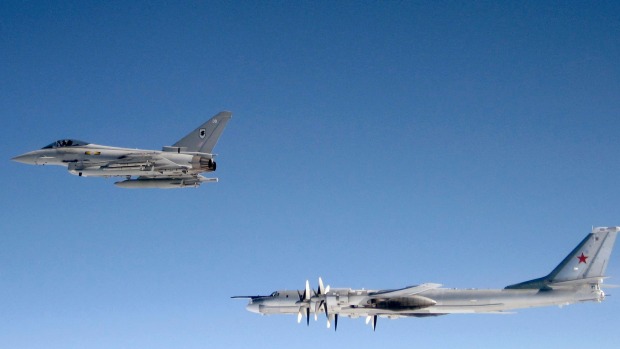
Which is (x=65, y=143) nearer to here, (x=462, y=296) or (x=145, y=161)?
(x=145, y=161)

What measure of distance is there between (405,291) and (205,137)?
1047 inches

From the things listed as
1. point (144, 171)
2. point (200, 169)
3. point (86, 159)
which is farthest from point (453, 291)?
point (86, 159)

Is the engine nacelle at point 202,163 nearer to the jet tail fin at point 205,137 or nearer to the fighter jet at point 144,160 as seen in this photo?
the fighter jet at point 144,160

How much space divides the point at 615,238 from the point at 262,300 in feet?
113

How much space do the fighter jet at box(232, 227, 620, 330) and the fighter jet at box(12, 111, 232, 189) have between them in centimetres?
1442

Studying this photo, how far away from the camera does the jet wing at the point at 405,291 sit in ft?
225

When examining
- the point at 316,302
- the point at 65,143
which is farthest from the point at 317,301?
the point at 65,143

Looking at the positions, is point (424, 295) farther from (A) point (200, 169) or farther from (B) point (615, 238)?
(A) point (200, 169)

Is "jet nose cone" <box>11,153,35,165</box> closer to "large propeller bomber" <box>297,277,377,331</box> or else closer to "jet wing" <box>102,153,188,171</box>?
"jet wing" <box>102,153,188,171</box>

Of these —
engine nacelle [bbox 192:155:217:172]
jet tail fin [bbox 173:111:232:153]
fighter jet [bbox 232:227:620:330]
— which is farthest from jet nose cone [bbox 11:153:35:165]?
fighter jet [bbox 232:227:620:330]

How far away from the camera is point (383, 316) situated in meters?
73.8

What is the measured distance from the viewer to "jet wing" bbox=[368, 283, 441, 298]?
225ft

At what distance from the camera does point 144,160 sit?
2913 inches

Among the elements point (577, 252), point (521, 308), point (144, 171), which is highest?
point (144, 171)
